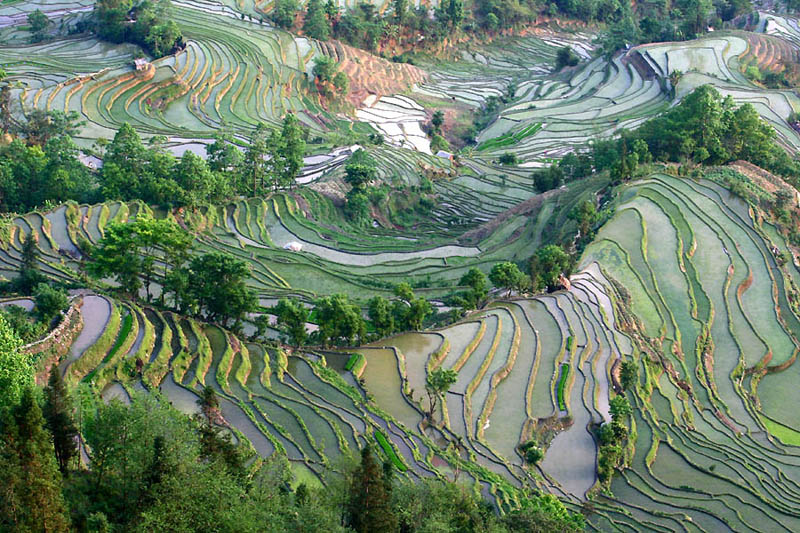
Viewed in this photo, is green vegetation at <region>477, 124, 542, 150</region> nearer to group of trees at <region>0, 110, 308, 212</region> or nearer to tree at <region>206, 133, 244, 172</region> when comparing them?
tree at <region>206, 133, 244, 172</region>

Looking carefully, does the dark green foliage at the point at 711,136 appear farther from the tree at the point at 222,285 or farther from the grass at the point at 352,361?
the tree at the point at 222,285

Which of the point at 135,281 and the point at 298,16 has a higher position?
the point at 298,16

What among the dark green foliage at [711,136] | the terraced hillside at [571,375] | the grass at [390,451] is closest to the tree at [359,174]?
the terraced hillside at [571,375]

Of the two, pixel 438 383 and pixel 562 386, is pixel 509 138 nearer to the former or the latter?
pixel 562 386

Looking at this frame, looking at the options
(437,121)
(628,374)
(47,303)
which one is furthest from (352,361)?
(437,121)

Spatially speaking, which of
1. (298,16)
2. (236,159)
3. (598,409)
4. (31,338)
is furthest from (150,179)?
(298,16)

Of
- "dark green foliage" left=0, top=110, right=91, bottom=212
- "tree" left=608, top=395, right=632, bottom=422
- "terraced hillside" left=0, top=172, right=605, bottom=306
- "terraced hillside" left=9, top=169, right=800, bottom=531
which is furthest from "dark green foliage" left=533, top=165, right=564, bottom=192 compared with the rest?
"tree" left=608, top=395, right=632, bottom=422

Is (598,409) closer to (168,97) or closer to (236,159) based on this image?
(236,159)
